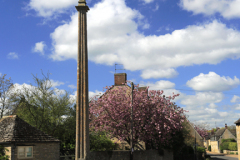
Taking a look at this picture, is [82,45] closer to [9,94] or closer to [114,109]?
[114,109]

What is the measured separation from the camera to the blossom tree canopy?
28.9 metres

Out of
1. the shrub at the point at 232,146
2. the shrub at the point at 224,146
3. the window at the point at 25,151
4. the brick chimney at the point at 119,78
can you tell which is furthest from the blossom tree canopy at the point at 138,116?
the shrub at the point at 224,146

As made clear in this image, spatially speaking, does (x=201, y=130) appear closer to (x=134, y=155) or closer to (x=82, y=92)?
(x=134, y=155)

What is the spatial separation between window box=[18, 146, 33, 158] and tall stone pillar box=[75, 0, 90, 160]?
13.0 ft

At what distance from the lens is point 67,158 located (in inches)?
981

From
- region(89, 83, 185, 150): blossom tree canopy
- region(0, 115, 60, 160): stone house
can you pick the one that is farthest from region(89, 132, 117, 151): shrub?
region(0, 115, 60, 160): stone house

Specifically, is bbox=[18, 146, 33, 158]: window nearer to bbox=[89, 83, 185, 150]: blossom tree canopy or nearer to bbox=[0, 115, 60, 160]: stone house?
bbox=[0, 115, 60, 160]: stone house

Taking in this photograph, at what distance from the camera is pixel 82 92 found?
74.3 ft

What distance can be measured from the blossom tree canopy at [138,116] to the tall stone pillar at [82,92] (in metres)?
6.96

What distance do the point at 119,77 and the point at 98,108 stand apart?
12.1 metres

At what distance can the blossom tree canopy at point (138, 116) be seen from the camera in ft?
94.7

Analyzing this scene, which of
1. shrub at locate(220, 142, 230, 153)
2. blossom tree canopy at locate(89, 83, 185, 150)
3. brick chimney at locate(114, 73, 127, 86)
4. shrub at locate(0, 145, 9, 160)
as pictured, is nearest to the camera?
shrub at locate(0, 145, 9, 160)

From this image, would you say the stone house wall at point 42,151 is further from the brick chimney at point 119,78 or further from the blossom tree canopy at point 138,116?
the brick chimney at point 119,78

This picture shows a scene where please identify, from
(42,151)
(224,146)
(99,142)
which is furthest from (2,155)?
(224,146)
